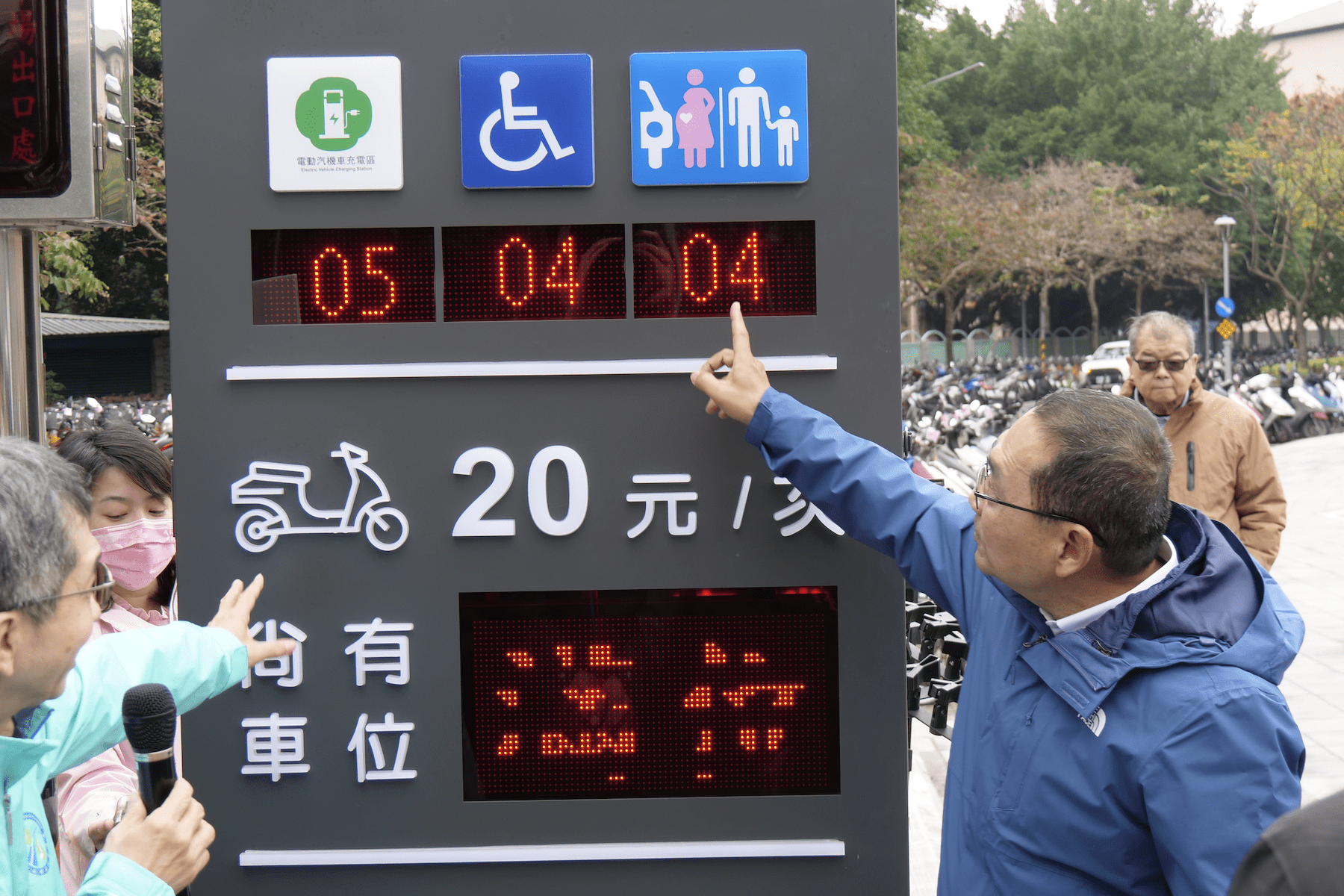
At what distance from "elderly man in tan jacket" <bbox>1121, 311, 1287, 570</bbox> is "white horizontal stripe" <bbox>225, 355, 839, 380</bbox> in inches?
99.9

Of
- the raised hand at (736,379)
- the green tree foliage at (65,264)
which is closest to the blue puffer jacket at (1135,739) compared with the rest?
the raised hand at (736,379)

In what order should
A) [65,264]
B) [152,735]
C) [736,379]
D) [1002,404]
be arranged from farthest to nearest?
[1002,404], [65,264], [736,379], [152,735]

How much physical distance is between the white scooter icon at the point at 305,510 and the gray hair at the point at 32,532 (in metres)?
0.92

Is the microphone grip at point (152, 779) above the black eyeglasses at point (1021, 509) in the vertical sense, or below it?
below

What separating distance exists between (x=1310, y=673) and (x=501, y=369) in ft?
22.2

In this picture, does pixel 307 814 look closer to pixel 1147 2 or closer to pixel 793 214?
pixel 793 214

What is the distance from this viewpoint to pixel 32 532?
161 centimetres

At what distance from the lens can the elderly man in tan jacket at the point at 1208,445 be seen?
14.9 ft

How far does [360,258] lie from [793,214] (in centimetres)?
94

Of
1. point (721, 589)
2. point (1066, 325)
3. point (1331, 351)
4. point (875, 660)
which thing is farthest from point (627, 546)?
point (1066, 325)

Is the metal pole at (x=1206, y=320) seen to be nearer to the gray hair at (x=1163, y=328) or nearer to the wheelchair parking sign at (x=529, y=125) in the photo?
the gray hair at (x=1163, y=328)

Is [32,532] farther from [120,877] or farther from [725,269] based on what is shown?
[725,269]

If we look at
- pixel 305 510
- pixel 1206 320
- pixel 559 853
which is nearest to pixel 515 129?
pixel 305 510

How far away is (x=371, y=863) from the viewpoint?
2.65 meters
